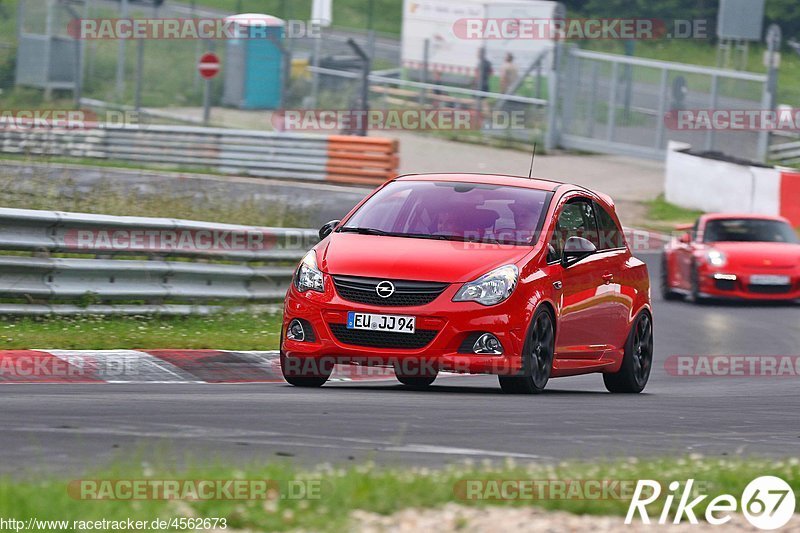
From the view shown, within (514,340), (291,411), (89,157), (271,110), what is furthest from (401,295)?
(271,110)

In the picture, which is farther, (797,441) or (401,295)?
(401,295)

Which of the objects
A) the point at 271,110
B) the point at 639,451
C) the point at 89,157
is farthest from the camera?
the point at 271,110

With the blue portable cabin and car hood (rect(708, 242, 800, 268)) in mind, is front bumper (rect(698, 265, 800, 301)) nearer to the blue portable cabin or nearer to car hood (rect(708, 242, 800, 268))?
car hood (rect(708, 242, 800, 268))

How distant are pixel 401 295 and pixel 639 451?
2759 millimetres

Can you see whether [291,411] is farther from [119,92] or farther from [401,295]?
[119,92]

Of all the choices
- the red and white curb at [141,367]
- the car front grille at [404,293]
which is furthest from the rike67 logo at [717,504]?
the red and white curb at [141,367]

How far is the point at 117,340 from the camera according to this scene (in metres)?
11.9

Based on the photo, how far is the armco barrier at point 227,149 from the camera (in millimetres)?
30000

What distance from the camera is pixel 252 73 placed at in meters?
39.5

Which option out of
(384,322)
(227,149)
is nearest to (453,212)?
(384,322)

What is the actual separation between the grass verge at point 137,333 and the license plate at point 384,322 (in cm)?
251

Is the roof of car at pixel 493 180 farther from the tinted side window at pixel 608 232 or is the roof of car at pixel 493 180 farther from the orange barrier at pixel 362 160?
the orange barrier at pixel 362 160

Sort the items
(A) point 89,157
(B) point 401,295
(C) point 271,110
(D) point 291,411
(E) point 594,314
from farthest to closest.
→ (C) point 271,110, (A) point 89,157, (E) point 594,314, (B) point 401,295, (D) point 291,411

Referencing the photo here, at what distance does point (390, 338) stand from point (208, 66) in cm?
2561
